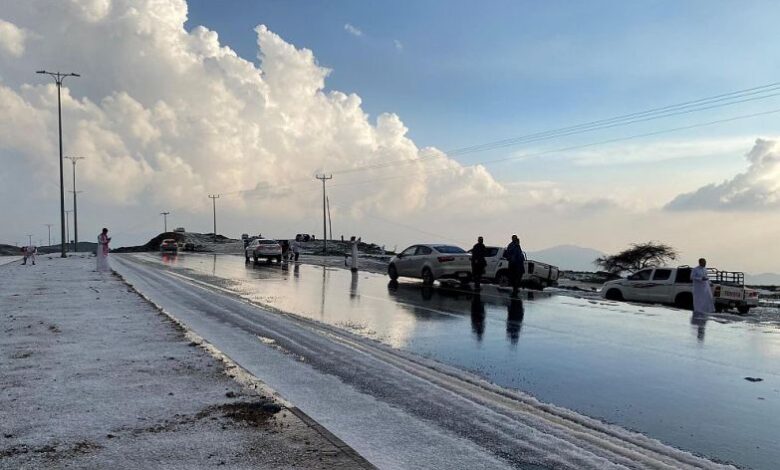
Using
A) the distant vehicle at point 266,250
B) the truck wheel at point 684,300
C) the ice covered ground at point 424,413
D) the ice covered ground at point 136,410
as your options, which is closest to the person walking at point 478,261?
the truck wheel at point 684,300

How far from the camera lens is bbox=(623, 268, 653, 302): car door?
68.5 ft

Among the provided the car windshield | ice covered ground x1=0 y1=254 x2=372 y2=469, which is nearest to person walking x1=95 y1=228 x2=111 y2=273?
the car windshield

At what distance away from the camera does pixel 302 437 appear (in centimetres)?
481

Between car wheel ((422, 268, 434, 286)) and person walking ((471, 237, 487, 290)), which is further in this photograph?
car wheel ((422, 268, 434, 286))

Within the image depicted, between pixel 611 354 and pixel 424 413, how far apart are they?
4.62 meters

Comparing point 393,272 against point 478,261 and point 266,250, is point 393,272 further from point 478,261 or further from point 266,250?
point 266,250

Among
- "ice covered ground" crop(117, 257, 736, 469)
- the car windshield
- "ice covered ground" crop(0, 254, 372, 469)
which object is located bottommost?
"ice covered ground" crop(117, 257, 736, 469)

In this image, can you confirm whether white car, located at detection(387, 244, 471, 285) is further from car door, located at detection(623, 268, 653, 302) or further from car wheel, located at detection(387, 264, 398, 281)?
car door, located at detection(623, 268, 653, 302)

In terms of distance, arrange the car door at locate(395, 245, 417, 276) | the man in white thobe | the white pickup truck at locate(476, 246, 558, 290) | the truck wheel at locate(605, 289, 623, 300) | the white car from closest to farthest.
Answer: the man in white thobe → the truck wheel at locate(605, 289, 623, 300) → the white car → the car door at locate(395, 245, 417, 276) → the white pickup truck at locate(476, 246, 558, 290)

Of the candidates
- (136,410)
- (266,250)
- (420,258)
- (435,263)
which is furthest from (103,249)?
(136,410)

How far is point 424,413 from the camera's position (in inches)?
225

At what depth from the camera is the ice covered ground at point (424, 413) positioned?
4648 millimetres

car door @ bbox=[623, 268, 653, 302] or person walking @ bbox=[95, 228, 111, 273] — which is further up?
person walking @ bbox=[95, 228, 111, 273]

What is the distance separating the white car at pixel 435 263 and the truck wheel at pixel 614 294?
4.87 m
